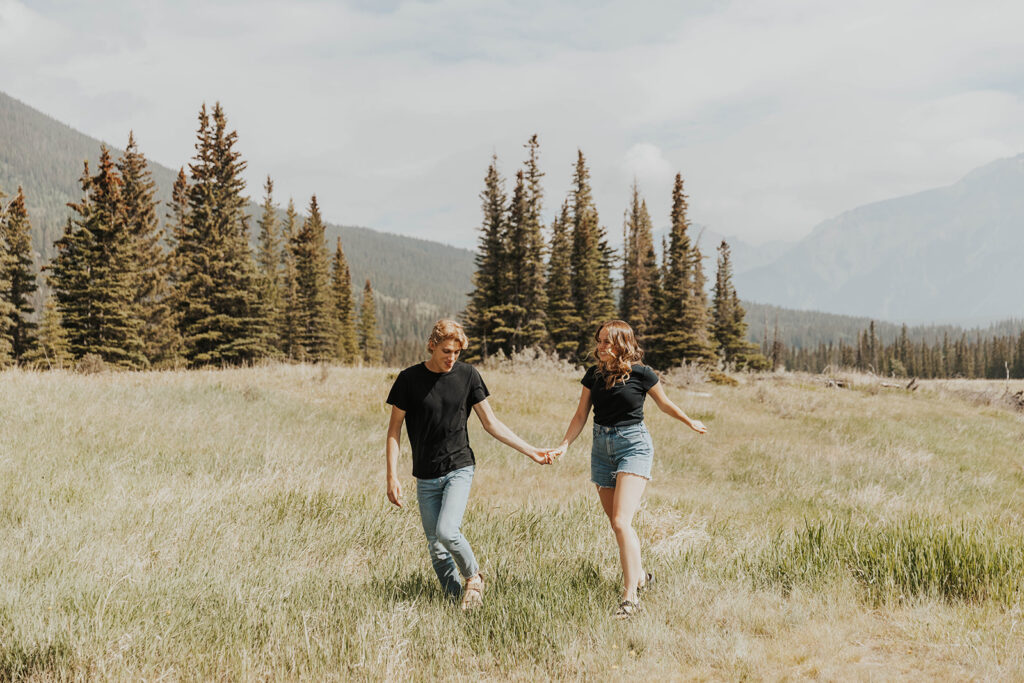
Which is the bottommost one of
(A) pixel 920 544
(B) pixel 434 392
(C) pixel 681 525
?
(C) pixel 681 525

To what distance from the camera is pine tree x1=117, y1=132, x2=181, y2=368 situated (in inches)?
1286

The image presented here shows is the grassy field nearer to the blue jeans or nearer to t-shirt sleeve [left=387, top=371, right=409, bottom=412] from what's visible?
the blue jeans

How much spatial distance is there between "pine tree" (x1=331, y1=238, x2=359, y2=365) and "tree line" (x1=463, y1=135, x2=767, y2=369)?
23.3 meters

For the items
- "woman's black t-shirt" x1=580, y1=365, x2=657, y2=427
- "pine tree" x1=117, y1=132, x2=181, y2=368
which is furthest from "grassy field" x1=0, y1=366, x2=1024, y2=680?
"pine tree" x1=117, y1=132, x2=181, y2=368

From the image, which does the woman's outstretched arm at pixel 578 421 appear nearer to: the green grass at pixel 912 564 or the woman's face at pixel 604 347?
the woman's face at pixel 604 347

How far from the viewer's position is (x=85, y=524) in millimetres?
5289

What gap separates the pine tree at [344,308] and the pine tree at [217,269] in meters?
24.6

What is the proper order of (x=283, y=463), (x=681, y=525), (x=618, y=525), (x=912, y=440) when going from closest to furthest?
(x=618, y=525)
(x=681, y=525)
(x=283, y=463)
(x=912, y=440)

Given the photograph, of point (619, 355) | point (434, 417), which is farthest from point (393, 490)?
point (619, 355)

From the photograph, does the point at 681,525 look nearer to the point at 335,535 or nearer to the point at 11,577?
the point at 335,535

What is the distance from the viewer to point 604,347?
15.7 ft

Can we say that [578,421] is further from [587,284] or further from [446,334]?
[587,284]

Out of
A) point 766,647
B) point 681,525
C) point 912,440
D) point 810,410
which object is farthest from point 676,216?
point 766,647

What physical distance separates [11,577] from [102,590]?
756 mm
